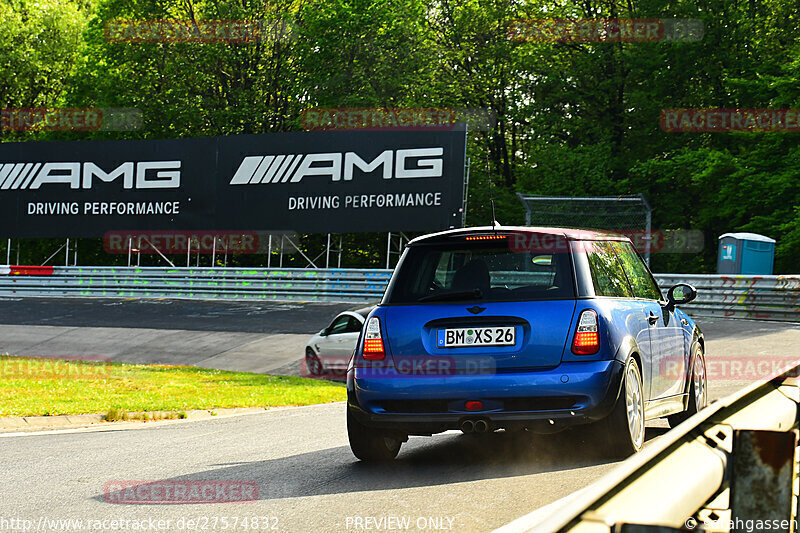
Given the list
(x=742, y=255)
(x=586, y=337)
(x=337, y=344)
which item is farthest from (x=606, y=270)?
(x=742, y=255)

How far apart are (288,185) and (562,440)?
990 inches

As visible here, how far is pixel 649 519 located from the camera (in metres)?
2.60

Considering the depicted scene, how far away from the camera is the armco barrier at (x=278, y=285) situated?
78.1ft

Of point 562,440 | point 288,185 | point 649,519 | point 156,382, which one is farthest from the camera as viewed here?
point 288,185

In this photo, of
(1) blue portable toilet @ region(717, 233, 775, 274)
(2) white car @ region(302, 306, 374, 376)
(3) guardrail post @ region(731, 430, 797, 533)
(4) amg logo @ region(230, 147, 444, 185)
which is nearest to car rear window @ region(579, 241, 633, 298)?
(3) guardrail post @ region(731, 430, 797, 533)

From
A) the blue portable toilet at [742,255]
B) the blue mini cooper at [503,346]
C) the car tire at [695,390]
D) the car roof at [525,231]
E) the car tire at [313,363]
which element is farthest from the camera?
the blue portable toilet at [742,255]

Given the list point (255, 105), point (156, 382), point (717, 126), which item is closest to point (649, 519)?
A: point (156, 382)

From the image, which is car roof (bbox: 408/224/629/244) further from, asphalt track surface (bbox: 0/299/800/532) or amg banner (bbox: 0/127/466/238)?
amg banner (bbox: 0/127/466/238)

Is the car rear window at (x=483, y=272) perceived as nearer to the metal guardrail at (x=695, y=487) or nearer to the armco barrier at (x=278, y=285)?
the metal guardrail at (x=695, y=487)

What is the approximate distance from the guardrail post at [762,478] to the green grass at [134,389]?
31.6 feet

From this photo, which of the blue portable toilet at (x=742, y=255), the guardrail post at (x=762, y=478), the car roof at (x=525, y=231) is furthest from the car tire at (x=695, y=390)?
the blue portable toilet at (x=742, y=255)

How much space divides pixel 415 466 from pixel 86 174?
30.4m

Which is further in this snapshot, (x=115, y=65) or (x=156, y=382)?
(x=115, y=65)

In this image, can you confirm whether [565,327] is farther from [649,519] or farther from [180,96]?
[180,96]
